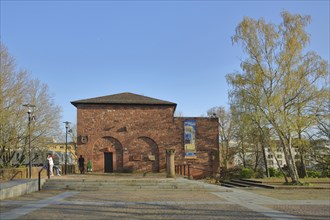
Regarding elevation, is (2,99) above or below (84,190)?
above

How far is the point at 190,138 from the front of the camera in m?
32.9

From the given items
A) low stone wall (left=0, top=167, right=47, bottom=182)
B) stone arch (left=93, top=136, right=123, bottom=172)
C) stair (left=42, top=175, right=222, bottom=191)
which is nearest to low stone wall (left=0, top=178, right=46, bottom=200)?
stair (left=42, top=175, right=222, bottom=191)

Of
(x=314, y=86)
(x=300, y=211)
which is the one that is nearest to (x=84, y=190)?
(x=300, y=211)

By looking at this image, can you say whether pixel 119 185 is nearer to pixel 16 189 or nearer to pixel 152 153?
pixel 16 189

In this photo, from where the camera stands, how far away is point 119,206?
1127 centimetres

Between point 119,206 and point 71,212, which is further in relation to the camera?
point 119,206

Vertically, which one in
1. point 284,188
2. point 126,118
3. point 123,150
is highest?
point 126,118

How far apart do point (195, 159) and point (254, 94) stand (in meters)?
11.0

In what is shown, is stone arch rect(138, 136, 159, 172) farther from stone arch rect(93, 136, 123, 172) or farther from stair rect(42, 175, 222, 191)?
stair rect(42, 175, 222, 191)

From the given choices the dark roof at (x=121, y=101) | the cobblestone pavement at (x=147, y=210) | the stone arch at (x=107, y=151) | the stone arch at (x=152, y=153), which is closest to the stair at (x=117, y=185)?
the cobblestone pavement at (x=147, y=210)

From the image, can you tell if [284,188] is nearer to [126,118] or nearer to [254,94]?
[254,94]

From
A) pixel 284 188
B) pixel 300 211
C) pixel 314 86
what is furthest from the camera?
pixel 314 86

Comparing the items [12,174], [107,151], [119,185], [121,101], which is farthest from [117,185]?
[121,101]

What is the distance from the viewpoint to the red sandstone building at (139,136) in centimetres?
3133
